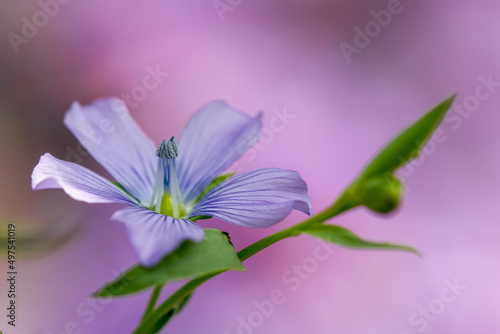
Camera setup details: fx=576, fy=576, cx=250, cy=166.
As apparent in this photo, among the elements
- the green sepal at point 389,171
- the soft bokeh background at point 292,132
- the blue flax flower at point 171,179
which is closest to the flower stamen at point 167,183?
the blue flax flower at point 171,179

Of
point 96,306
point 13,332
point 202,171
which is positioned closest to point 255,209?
point 202,171

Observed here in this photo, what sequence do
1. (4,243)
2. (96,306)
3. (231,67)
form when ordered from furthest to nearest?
1. (231,67)
2. (96,306)
3. (4,243)

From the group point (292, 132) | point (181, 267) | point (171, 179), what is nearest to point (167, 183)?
point (171, 179)

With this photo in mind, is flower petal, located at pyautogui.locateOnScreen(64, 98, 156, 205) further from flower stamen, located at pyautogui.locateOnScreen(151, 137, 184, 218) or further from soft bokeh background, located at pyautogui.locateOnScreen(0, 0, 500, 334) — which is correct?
soft bokeh background, located at pyautogui.locateOnScreen(0, 0, 500, 334)

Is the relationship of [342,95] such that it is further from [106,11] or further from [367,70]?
[106,11]

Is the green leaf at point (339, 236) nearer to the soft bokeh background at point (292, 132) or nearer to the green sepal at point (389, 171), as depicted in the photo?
the green sepal at point (389, 171)

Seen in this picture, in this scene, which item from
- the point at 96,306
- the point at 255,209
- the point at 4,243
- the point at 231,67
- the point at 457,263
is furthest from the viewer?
the point at 231,67
